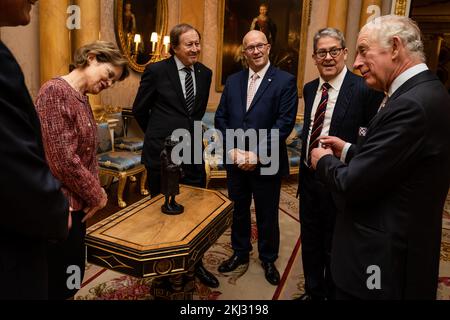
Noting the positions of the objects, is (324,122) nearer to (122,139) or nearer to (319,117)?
(319,117)

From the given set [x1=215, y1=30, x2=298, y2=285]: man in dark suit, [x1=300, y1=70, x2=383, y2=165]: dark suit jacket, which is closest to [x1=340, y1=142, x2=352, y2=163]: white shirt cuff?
[x1=300, y1=70, x2=383, y2=165]: dark suit jacket

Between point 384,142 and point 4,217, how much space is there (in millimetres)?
1275

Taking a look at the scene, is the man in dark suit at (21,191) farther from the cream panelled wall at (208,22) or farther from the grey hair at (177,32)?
the cream panelled wall at (208,22)

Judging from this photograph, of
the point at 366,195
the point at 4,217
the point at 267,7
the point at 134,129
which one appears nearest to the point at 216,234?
the point at 366,195

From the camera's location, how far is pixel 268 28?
279 inches

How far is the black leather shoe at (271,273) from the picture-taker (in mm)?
3186

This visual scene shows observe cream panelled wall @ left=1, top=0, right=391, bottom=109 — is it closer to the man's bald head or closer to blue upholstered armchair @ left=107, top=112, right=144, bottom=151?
blue upholstered armchair @ left=107, top=112, right=144, bottom=151

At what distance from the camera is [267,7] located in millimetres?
6996

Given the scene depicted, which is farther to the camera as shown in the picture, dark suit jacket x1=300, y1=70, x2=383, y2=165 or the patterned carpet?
the patterned carpet

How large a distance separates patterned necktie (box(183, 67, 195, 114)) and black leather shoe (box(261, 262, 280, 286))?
1.43 metres

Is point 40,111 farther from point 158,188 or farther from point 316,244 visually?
point 316,244

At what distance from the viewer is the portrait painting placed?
6.99 m

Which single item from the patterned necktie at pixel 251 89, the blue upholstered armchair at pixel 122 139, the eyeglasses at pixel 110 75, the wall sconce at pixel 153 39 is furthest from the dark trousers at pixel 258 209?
the wall sconce at pixel 153 39

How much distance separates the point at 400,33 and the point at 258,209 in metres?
2.00
